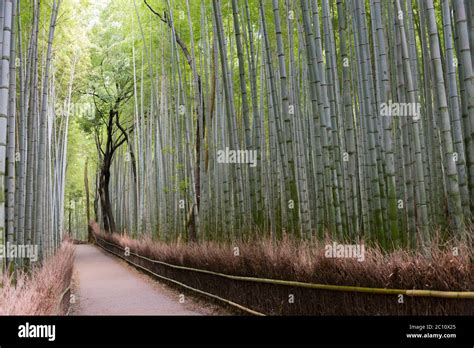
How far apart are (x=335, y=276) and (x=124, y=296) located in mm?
4535

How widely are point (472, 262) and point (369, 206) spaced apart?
6.06 ft

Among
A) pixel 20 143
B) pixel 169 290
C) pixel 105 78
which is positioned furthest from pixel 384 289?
pixel 105 78

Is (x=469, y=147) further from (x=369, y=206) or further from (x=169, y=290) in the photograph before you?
(x=169, y=290)

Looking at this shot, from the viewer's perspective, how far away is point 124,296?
7.29m

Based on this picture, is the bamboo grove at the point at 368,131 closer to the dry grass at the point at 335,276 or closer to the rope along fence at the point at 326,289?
the dry grass at the point at 335,276

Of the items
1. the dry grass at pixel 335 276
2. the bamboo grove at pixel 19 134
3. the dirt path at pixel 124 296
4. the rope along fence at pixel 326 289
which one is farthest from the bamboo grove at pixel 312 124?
the dirt path at pixel 124 296

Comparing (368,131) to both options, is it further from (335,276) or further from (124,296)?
(124,296)

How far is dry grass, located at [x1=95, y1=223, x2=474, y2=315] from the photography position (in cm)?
267

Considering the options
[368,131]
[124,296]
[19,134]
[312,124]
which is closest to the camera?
[368,131]

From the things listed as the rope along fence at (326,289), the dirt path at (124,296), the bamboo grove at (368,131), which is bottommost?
the dirt path at (124,296)

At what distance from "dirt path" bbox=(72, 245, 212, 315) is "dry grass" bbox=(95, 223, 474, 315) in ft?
1.90

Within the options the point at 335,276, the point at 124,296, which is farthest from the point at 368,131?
the point at 124,296

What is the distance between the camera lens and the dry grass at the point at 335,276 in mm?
2674

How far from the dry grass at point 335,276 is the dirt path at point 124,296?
0.58 metres
